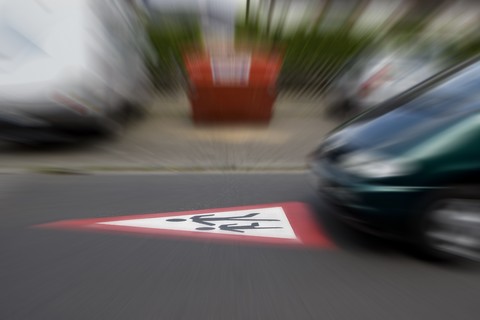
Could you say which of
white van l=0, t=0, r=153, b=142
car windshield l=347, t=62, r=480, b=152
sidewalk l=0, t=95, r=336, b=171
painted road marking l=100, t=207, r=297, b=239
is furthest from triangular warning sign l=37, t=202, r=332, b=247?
white van l=0, t=0, r=153, b=142

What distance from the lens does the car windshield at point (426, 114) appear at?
10.4ft

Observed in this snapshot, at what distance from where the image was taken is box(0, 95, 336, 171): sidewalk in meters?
6.13

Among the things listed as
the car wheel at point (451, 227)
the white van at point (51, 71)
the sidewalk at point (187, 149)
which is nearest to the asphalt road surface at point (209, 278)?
the car wheel at point (451, 227)

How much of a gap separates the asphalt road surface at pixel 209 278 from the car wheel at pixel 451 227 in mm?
119

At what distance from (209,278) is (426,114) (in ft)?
6.49

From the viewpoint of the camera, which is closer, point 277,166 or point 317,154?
point 317,154

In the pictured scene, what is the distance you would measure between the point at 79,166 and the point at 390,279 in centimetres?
441

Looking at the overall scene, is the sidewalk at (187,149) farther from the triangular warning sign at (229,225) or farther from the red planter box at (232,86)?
the triangular warning sign at (229,225)

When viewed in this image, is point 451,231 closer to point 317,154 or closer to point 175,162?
point 317,154

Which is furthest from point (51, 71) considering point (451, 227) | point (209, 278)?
point (451, 227)

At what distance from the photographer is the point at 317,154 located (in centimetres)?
423

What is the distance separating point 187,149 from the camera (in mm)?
7012

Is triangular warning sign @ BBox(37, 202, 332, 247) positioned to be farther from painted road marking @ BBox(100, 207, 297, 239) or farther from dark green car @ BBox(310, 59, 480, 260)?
dark green car @ BBox(310, 59, 480, 260)

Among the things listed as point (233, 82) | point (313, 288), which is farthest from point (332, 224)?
point (233, 82)
